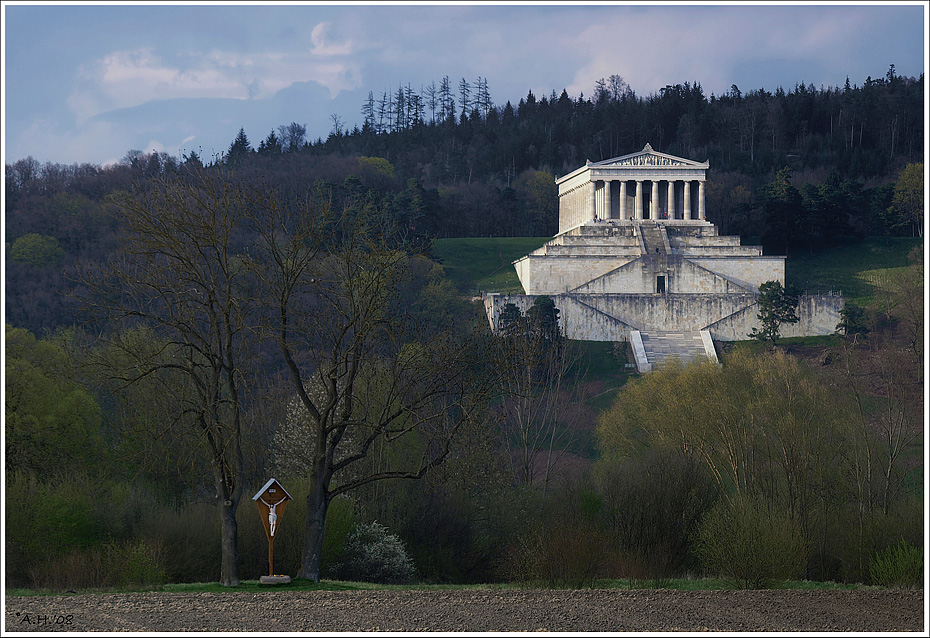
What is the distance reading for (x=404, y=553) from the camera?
61.8 feet

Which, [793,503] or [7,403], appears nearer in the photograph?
[793,503]

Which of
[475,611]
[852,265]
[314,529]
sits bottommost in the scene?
[475,611]

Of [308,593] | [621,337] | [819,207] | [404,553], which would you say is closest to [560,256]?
[621,337]

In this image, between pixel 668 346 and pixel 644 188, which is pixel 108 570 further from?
pixel 644 188

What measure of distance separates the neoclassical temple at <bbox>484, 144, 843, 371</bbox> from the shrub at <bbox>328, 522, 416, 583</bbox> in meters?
26.3

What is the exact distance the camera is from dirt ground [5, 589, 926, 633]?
10.9 m

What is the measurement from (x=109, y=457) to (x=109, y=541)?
687 centimetres

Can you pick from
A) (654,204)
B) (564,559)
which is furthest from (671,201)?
(564,559)

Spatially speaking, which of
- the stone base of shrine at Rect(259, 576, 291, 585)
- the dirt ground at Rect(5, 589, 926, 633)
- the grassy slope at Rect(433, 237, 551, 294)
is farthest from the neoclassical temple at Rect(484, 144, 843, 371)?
the dirt ground at Rect(5, 589, 926, 633)

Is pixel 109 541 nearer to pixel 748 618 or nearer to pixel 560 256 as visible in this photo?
pixel 748 618

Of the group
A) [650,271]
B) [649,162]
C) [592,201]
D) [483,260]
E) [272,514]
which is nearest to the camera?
[272,514]

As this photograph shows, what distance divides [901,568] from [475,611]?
7.27 metres

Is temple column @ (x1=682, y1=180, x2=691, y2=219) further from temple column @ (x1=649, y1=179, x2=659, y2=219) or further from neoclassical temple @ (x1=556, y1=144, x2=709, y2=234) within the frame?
temple column @ (x1=649, y1=179, x2=659, y2=219)

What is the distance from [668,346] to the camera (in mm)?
46750
